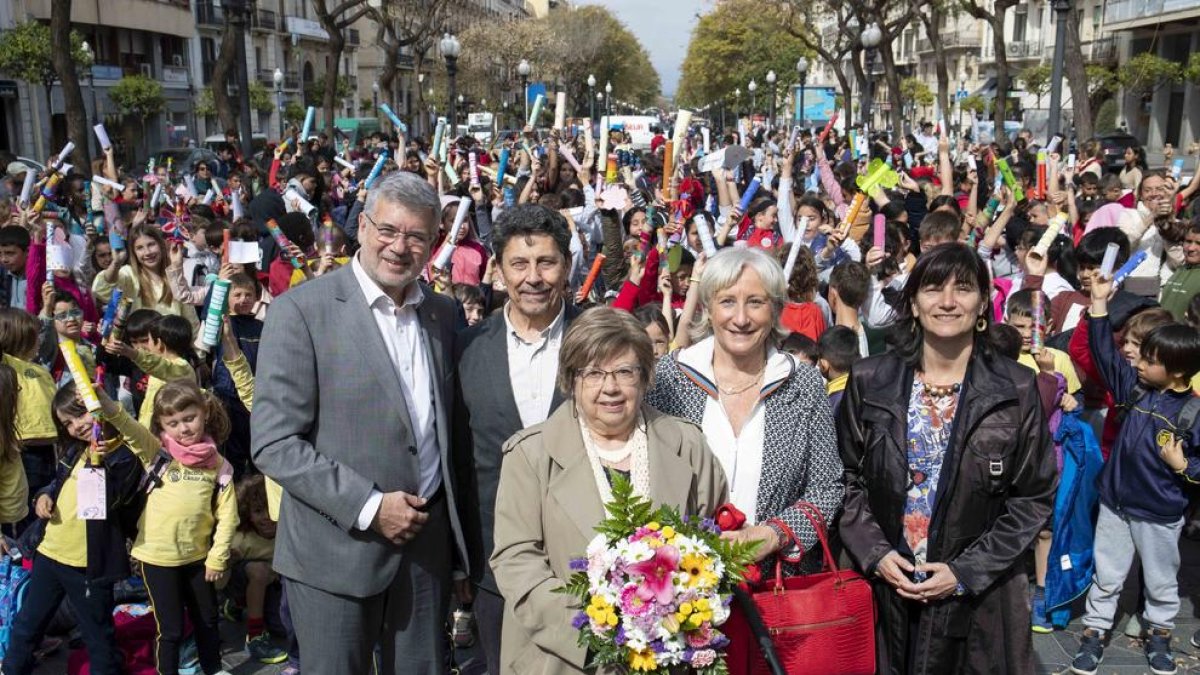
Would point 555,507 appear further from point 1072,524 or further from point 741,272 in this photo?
point 1072,524

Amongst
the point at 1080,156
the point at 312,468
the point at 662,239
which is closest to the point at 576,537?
the point at 312,468

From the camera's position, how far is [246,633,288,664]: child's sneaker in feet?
15.4

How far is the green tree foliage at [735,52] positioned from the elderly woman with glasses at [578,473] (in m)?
47.1

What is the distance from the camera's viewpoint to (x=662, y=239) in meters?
6.00

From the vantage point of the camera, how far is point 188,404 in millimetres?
4250

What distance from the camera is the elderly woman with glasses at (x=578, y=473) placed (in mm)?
2771

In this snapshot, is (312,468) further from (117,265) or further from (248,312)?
(117,265)

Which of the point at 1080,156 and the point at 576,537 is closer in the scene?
the point at 576,537

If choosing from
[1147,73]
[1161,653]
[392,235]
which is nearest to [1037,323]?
[1161,653]

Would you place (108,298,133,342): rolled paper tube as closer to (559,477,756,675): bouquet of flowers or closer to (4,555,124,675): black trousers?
(4,555,124,675): black trousers

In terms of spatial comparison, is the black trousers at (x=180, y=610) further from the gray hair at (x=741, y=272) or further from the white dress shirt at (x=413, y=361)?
the gray hair at (x=741, y=272)

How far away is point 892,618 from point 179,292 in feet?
17.7

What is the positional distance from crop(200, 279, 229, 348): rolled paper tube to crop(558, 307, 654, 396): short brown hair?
7.92 ft

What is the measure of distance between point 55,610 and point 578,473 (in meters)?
2.96
